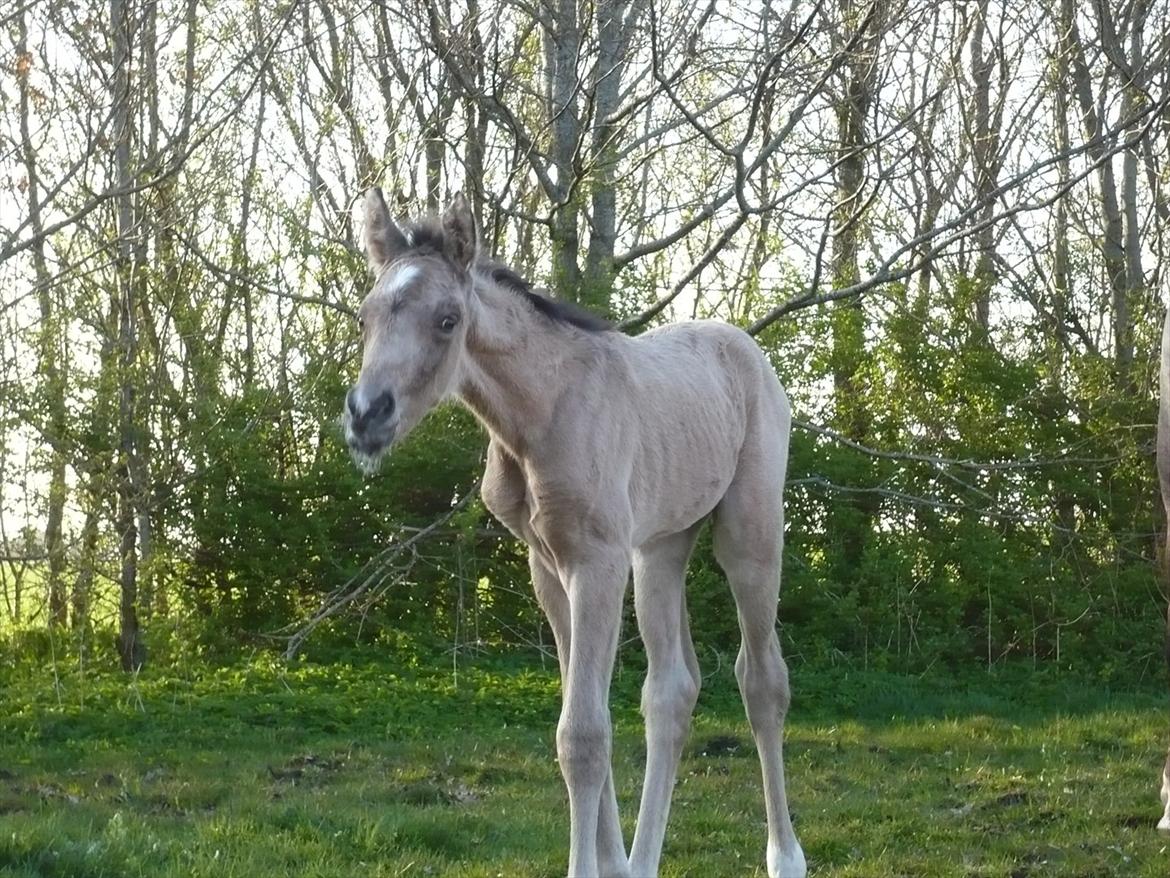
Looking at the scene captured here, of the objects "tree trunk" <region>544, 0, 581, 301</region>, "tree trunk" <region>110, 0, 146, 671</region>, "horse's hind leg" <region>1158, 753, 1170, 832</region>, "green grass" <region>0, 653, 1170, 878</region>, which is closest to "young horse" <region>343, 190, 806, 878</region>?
"green grass" <region>0, 653, 1170, 878</region>

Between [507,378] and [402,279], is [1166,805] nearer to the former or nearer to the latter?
[507,378]

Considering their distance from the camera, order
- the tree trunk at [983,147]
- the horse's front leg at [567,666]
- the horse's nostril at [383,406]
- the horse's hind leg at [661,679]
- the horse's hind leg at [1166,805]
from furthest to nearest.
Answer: the tree trunk at [983,147]
the horse's hind leg at [1166,805]
the horse's hind leg at [661,679]
the horse's front leg at [567,666]
the horse's nostril at [383,406]

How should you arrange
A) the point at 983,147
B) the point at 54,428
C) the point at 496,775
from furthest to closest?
the point at 983,147 → the point at 54,428 → the point at 496,775

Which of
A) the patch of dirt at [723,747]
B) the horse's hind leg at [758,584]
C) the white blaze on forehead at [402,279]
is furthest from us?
the patch of dirt at [723,747]

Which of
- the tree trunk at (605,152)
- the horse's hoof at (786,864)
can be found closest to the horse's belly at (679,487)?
the horse's hoof at (786,864)

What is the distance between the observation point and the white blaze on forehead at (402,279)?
3.78 m

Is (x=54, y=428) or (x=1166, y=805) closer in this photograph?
(x=1166, y=805)

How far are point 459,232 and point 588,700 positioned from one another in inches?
53.1

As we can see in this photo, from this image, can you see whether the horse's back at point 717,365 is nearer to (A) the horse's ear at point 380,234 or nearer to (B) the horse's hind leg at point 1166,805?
(A) the horse's ear at point 380,234

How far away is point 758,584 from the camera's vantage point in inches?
194

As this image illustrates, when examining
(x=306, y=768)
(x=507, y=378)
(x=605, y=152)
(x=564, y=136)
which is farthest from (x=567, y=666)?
(x=564, y=136)

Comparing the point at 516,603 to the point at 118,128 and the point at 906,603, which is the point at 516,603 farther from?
the point at 118,128

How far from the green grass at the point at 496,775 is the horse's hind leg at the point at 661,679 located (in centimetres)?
40

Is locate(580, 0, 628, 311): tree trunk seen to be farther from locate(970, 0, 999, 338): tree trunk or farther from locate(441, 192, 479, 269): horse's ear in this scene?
locate(441, 192, 479, 269): horse's ear
